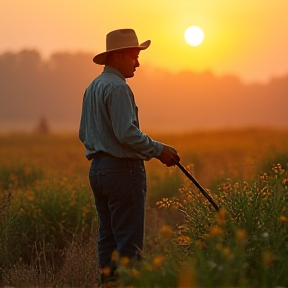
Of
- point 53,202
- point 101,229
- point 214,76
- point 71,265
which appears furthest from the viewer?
point 214,76

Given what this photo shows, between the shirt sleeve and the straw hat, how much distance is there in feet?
1.32

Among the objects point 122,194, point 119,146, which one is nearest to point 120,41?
point 119,146

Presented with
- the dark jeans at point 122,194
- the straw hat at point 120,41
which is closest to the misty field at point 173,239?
the dark jeans at point 122,194

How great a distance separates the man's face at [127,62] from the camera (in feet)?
19.3

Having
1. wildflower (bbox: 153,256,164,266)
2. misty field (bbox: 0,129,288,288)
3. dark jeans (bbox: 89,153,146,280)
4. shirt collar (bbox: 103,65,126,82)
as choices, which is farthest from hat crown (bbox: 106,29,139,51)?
wildflower (bbox: 153,256,164,266)

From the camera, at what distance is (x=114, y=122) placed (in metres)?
5.58

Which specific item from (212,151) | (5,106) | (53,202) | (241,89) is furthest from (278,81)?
(53,202)

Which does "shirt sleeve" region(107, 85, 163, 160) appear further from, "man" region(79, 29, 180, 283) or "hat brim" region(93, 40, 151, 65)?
"hat brim" region(93, 40, 151, 65)

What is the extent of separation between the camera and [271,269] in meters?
4.68

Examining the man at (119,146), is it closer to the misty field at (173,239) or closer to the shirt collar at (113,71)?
the shirt collar at (113,71)

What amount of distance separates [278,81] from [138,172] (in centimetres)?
14387

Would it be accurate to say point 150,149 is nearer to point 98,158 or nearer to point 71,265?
point 98,158

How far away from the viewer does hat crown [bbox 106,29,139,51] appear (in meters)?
5.87

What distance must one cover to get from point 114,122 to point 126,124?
0.10 metres
